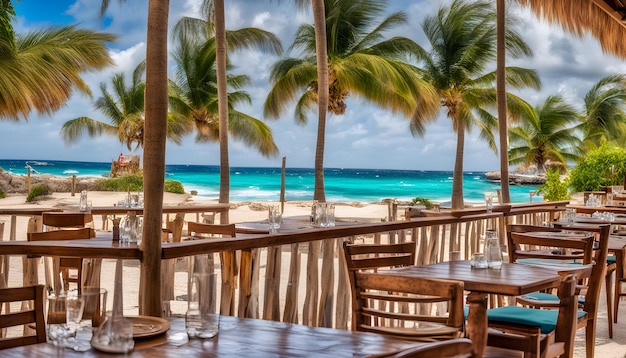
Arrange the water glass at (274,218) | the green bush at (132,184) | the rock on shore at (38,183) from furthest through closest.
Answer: the rock on shore at (38,183) → the green bush at (132,184) → the water glass at (274,218)

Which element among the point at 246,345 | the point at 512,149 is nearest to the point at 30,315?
the point at 246,345

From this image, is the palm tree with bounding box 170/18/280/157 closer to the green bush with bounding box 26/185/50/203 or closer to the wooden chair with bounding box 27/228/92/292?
the green bush with bounding box 26/185/50/203

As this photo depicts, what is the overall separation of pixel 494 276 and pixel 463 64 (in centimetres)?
1654

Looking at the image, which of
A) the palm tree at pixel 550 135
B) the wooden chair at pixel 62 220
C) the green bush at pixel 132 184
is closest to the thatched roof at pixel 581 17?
the wooden chair at pixel 62 220

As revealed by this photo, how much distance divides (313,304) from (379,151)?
55.6 m

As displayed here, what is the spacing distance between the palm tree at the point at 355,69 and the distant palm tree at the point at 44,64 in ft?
15.1

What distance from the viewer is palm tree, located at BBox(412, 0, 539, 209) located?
18.7 m

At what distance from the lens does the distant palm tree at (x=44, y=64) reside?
11.0 m

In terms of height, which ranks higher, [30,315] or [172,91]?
[172,91]

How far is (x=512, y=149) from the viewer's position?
2962cm

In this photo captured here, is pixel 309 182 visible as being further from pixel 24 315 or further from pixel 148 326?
pixel 148 326

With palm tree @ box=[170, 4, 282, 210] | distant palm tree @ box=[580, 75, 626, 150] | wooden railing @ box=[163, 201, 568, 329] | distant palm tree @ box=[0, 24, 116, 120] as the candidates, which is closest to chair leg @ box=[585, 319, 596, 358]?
wooden railing @ box=[163, 201, 568, 329]

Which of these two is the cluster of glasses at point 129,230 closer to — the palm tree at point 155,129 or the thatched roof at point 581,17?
the palm tree at point 155,129

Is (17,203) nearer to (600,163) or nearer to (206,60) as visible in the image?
(206,60)
